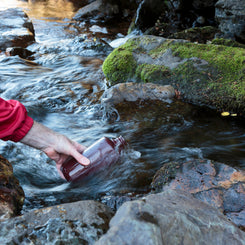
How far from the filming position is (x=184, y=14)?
10906 mm

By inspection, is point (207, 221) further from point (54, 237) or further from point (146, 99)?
point (146, 99)

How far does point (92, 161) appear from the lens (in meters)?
2.73

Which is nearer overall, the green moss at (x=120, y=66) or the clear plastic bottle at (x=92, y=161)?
the clear plastic bottle at (x=92, y=161)

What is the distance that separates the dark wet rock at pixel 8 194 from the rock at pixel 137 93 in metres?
2.39

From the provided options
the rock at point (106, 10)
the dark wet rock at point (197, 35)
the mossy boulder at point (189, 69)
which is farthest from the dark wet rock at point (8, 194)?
the rock at point (106, 10)

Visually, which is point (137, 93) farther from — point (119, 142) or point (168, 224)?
point (168, 224)

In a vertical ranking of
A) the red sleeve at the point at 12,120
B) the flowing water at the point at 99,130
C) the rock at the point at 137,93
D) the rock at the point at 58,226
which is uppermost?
the red sleeve at the point at 12,120

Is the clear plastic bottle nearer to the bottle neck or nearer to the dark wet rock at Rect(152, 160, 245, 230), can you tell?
the bottle neck

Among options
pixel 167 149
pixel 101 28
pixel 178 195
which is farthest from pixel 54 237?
pixel 101 28

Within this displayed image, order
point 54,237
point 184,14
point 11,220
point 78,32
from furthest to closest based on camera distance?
1. point 78,32
2. point 184,14
3. point 11,220
4. point 54,237

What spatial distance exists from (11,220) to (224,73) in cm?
398

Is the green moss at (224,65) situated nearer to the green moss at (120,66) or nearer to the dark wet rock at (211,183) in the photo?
the green moss at (120,66)

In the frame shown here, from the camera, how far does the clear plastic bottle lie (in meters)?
2.70

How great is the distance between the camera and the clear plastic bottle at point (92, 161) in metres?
2.70
